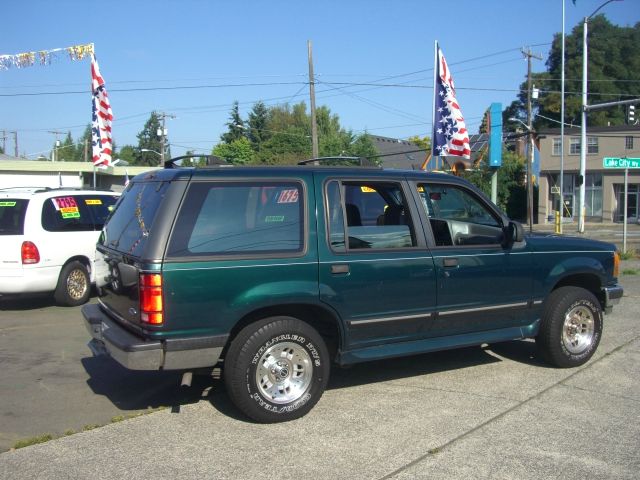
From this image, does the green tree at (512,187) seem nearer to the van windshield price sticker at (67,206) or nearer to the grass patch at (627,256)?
the grass patch at (627,256)

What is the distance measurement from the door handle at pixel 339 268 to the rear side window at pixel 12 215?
613cm

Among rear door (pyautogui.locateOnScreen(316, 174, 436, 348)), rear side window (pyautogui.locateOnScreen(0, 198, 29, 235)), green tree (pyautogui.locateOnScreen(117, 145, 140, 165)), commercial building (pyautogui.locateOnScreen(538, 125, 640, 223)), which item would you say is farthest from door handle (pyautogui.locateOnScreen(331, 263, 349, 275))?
green tree (pyautogui.locateOnScreen(117, 145, 140, 165))

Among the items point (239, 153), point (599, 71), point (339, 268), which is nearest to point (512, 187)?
point (239, 153)

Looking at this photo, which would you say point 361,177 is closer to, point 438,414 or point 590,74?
point 438,414

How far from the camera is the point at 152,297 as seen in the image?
4168 millimetres

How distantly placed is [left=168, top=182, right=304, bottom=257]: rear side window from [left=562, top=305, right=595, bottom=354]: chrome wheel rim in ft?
10.1

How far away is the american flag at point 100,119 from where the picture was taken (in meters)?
14.7

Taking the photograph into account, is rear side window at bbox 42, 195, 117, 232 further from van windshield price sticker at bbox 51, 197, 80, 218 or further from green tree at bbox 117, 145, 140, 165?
green tree at bbox 117, 145, 140, 165

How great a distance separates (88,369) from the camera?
240 inches

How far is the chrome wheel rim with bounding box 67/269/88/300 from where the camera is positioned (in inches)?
371

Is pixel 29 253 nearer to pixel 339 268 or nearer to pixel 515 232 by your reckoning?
pixel 339 268

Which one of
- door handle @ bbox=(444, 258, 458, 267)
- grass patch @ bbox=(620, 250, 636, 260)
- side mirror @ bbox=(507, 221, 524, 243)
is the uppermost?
side mirror @ bbox=(507, 221, 524, 243)

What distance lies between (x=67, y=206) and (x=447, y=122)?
26.3 feet

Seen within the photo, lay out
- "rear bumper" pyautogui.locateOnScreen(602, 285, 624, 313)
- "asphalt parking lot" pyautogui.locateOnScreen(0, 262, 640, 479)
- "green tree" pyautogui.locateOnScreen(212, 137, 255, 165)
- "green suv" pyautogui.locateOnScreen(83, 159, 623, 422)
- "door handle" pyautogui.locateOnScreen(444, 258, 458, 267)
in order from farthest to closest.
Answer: "green tree" pyautogui.locateOnScreen(212, 137, 255, 165) → "rear bumper" pyautogui.locateOnScreen(602, 285, 624, 313) → "door handle" pyautogui.locateOnScreen(444, 258, 458, 267) → "green suv" pyautogui.locateOnScreen(83, 159, 623, 422) → "asphalt parking lot" pyautogui.locateOnScreen(0, 262, 640, 479)
